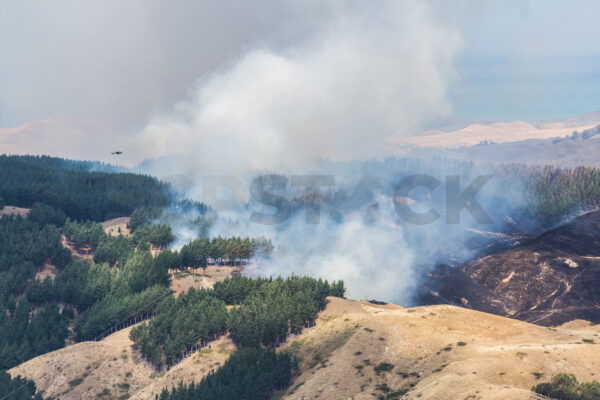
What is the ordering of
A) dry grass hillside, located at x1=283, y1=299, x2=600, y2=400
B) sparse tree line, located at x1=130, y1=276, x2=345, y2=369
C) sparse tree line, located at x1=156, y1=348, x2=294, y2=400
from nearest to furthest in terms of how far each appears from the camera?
dry grass hillside, located at x1=283, y1=299, x2=600, y2=400
sparse tree line, located at x1=156, y1=348, x2=294, y2=400
sparse tree line, located at x1=130, y1=276, x2=345, y2=369

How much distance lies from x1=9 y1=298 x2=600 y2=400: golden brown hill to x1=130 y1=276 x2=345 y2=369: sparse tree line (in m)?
4.89

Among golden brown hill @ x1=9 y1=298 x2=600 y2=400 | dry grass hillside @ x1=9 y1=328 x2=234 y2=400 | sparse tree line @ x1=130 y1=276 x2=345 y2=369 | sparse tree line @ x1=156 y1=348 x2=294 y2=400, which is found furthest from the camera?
sparse tree line @ x1=130 y1=276 x2=345 y2=369

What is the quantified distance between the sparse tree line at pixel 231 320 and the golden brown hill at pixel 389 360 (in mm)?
4886

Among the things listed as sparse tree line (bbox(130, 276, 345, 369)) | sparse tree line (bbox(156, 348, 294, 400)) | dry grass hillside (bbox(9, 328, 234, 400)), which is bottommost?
dry grass hillside (bbox(9, 328, 234, 400))

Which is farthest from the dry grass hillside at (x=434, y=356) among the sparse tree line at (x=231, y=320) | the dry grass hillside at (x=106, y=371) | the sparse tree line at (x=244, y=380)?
the dry grass hillside at (x=106, y=371)

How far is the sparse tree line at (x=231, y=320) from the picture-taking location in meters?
159

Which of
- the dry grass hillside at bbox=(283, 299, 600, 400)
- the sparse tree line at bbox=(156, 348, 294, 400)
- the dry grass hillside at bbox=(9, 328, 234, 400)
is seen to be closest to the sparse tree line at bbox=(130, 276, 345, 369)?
the dry grass hillside at bbox=(9, 328, 234, 400)

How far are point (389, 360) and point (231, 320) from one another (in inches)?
2347

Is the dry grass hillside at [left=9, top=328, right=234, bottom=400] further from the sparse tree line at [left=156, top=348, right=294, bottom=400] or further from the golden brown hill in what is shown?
the sparse tree line at [left=156, top=348, right=294, bottom=400]

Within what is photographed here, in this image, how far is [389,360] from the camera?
129750 mm

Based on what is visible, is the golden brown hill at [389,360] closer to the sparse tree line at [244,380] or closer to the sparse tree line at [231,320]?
the sparse tree line at [231,320]

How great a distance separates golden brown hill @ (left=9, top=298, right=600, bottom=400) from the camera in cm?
10181

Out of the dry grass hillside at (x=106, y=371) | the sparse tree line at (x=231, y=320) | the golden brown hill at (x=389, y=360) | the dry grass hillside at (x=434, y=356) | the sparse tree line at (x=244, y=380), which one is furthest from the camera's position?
the sparse tree line at (x=231, y=320)

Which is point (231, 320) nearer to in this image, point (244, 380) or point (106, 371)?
point (244, 380)
